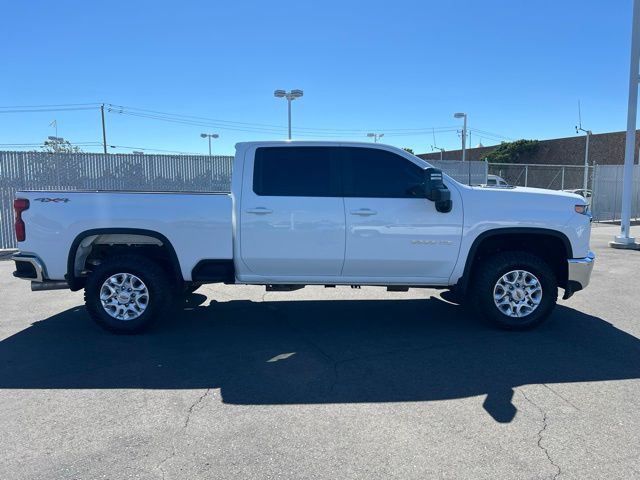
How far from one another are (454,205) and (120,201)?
360 centimetres

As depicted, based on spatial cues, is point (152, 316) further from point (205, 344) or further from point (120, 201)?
point (120, 201)

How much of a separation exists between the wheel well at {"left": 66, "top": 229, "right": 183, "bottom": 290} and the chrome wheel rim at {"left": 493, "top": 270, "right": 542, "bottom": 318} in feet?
11.8

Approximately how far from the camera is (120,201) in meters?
5.29

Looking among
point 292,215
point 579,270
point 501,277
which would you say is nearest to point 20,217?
point 292,215

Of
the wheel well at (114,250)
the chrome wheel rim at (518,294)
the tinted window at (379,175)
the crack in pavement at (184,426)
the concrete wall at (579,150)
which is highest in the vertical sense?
the concrete wall at (579,150)

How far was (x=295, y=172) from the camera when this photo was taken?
5512 millimetres

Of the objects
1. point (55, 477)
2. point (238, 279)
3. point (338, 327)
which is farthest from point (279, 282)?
point (55, 477)

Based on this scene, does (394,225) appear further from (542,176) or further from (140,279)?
(542,176)

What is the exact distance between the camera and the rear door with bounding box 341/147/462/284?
17.6 feet

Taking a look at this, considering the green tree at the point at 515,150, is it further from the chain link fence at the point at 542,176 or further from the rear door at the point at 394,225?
the rear door at the point at 394,225

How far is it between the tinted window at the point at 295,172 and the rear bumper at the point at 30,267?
2472 millimetres

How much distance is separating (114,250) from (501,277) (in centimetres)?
440

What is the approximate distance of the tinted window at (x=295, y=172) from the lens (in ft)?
17.8

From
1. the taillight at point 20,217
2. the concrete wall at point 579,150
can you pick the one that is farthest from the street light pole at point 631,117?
the concrete wall at point 579,150
